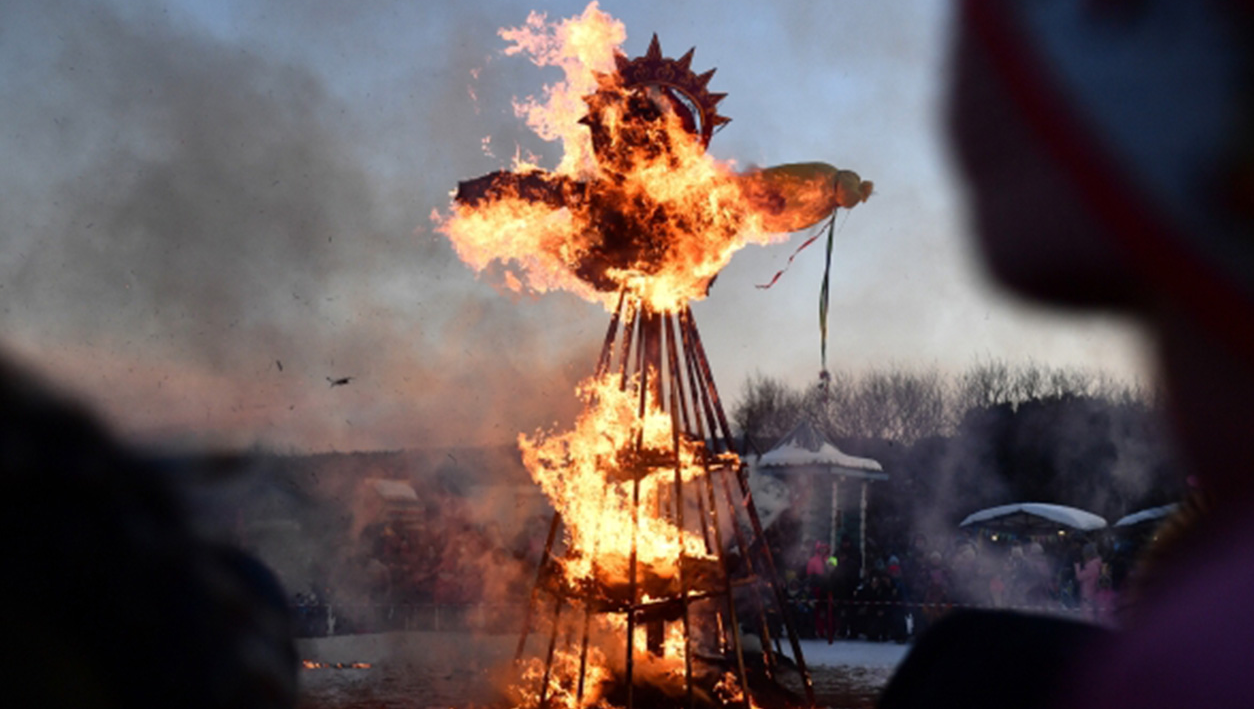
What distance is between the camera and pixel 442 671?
11.8m

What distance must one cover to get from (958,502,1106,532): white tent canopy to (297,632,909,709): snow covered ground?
659 cm

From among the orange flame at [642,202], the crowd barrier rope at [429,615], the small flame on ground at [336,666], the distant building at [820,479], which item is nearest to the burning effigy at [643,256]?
the orange flame at [642,202]

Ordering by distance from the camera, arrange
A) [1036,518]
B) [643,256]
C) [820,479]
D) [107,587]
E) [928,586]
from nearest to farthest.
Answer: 1. [107,587]
2. [643,256]
3. [928,586]
4. [1036,518]
5. [820,479]

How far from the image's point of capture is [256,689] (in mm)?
798

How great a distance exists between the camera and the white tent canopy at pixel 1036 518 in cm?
1920

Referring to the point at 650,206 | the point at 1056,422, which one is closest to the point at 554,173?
the point at 650,206

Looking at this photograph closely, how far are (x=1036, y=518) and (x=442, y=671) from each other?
1483 cm

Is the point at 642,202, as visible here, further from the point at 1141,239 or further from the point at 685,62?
the point at 1141,239

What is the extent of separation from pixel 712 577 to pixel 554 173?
162 inches

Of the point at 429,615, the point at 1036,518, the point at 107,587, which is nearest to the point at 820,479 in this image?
the point at 1036,518

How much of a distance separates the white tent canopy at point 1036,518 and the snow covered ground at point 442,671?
21.6ft

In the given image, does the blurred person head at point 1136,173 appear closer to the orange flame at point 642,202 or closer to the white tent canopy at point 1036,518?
the orange flame at point 642,202

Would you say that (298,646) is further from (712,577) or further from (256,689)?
(712,577)

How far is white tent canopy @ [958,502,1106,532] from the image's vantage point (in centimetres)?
1920
